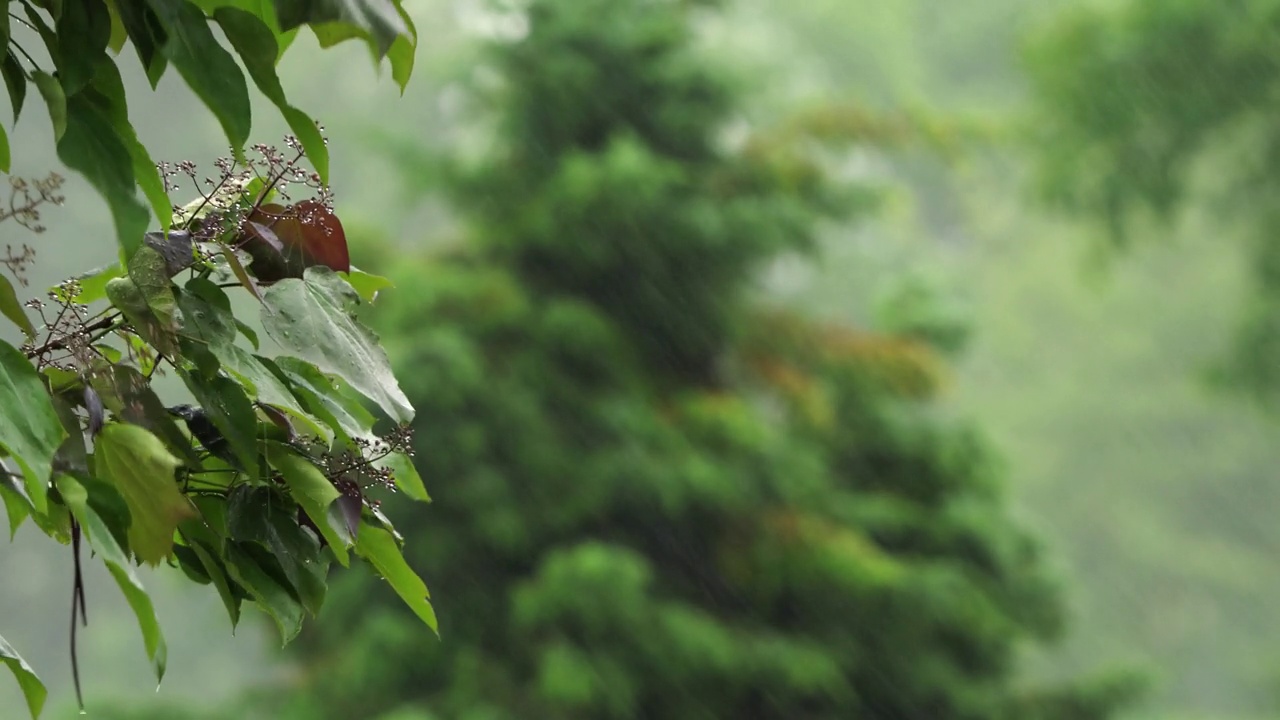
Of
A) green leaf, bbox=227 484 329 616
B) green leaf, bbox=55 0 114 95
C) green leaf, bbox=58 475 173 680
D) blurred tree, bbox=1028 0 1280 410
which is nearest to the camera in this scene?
green leaf, bbox=58 475 173 680

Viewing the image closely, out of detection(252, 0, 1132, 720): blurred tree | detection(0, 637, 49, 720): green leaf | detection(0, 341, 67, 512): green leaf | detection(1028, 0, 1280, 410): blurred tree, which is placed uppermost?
detection(1028, 0, 1280, 410): blurred tree

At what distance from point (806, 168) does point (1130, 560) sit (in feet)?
36.6

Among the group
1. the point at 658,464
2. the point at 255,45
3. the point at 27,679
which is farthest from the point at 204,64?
the point at 658,464

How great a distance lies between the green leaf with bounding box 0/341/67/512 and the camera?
3.08ft

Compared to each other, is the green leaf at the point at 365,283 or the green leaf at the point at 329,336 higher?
the green leaf at the point at 365,283

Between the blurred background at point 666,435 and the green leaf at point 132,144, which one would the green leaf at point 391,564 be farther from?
the blurred background at point 666,435

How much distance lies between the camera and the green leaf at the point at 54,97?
3.18ft

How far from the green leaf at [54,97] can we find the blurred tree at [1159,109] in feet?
33.1

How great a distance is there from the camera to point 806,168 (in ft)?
23.9

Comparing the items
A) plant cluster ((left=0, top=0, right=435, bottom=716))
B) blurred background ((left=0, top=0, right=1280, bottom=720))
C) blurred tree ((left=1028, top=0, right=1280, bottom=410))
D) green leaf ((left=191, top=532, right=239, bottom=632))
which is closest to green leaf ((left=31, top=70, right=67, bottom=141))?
plant cluster ((left=0, top=0, right=435, bottom=716))

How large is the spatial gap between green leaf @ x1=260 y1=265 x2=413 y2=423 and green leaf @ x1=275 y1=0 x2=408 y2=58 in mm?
221

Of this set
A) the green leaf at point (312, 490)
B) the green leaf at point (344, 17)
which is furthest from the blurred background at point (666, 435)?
the green leaf at point (344, 17)

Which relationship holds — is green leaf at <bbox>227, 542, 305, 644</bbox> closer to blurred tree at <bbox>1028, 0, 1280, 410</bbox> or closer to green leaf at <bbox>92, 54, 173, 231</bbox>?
green leaf at <bbox>92, 54, 173, 231</bbox>

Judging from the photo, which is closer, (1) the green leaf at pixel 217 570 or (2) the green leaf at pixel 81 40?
(2) the green leaf at pixel 81 40
